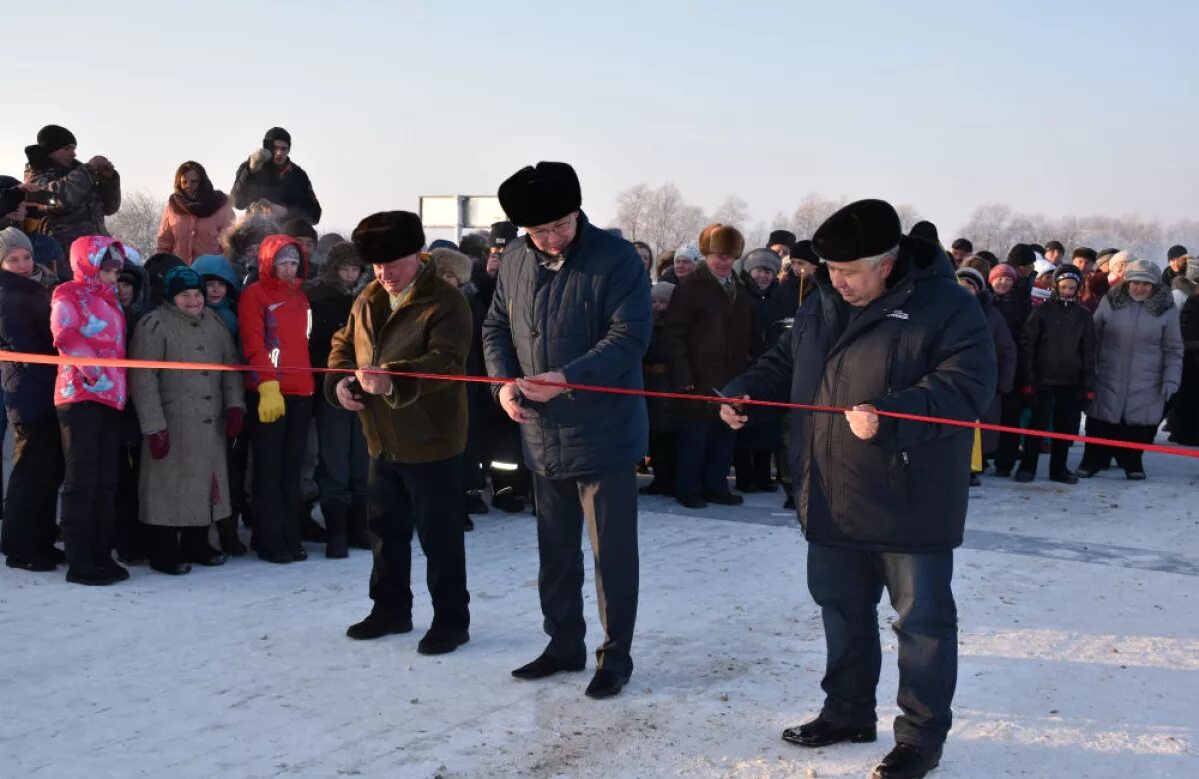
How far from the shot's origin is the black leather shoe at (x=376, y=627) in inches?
228

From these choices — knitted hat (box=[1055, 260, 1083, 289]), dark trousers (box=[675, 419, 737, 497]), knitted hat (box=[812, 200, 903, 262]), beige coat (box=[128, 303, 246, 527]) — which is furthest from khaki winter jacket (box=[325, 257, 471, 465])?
knitted hat (box=[1055, 260, 1083, 289])

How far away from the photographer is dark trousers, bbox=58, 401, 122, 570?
677 cm

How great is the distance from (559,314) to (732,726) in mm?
1719

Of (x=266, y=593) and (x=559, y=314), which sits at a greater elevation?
(x=559, y=314)

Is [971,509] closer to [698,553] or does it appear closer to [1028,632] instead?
[698,553]

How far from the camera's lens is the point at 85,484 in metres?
6.77

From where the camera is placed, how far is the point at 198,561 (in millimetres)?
7340

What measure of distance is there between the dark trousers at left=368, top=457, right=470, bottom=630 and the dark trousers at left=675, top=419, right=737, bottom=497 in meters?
3.94

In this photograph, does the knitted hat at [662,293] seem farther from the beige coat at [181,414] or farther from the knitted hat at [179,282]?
the knitted hat at [179,282]

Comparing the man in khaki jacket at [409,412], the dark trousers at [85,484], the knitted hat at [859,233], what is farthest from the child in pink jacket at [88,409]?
the knitted hat at [859,233]

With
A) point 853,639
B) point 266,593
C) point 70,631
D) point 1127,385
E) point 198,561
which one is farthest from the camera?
point 1127,385

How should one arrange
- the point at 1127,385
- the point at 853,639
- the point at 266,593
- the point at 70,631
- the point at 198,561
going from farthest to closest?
the point at 1127,385
the point at 198,561
the point at 266,593
the point at 70,631
the point at 853,639

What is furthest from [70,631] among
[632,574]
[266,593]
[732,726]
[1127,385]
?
[1127,385]

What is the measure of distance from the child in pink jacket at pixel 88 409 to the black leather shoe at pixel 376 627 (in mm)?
1761
